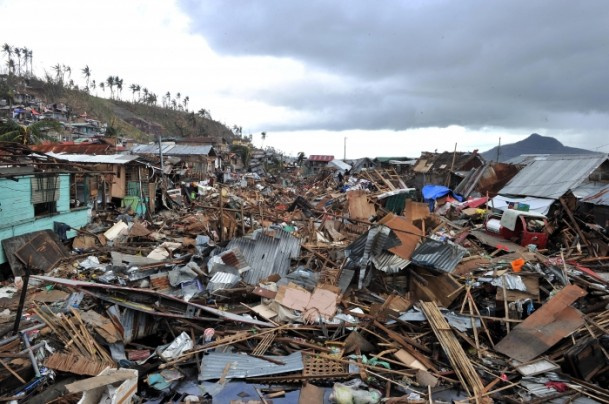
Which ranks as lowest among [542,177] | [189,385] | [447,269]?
[189,385]

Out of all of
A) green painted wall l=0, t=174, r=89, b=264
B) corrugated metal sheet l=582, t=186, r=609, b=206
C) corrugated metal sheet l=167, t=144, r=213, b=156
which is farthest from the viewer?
corrugated metal sheet l=167, t=144, r=213, b=156

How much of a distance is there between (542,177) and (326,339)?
17.3 m

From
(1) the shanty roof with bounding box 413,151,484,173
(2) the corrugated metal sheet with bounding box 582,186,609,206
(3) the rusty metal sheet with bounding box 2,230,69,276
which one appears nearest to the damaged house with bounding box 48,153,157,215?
(3) the rusty metal sheet with bounding box 2,230,69,276

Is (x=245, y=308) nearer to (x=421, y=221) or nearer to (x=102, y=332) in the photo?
(x=102, y=332)

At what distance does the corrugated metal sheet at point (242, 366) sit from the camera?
19.3 feet

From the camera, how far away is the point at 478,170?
23.1 meters

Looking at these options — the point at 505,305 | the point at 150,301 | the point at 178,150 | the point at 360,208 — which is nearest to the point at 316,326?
the point at 150,301

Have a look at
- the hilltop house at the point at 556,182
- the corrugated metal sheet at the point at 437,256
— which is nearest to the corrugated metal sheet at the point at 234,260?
the corrugated metal sheet at the point at 437,256

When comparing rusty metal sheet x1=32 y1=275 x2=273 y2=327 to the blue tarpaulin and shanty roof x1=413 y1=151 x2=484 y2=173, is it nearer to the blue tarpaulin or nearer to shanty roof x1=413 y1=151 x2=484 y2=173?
the blue tarpaulin

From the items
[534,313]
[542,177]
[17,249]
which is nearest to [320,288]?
[534,313]

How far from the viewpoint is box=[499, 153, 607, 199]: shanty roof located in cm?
1705

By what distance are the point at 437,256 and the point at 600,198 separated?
10.1m

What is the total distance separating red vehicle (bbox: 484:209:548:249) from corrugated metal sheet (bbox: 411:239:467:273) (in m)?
5.23

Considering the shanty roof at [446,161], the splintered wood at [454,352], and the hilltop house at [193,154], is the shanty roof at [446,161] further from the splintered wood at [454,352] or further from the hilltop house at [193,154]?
the splintered wood at [454,352]
